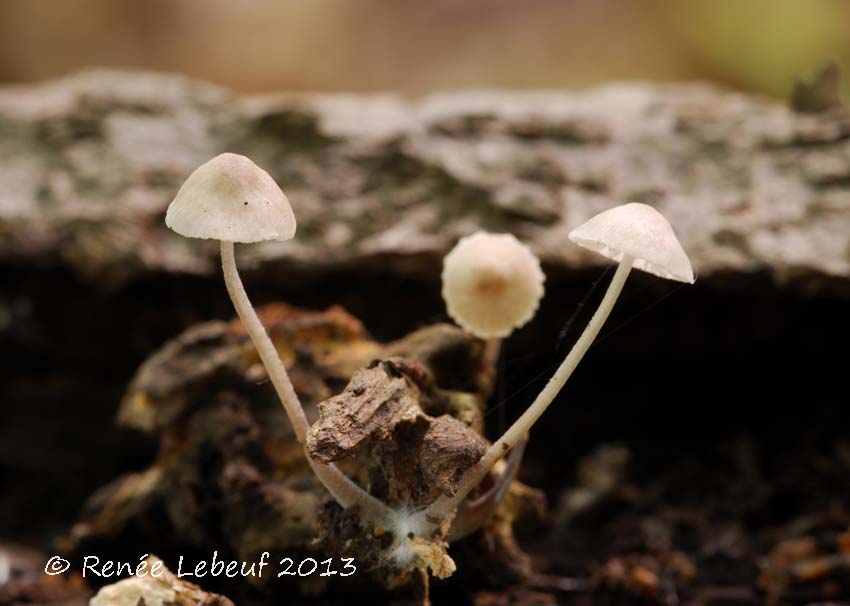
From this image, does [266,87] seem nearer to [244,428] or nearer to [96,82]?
[96,82]

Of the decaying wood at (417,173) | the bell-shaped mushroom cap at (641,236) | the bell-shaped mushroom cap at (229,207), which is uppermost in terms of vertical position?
the decaying wood at (417,173)

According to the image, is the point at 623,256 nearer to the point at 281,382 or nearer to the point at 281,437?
the point at 281,382

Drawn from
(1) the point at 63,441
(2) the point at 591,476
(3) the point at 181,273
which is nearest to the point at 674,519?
(2) the point at 591,476

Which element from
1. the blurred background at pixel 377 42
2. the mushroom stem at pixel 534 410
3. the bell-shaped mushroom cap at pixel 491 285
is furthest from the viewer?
the blurred background at pixel 377 42

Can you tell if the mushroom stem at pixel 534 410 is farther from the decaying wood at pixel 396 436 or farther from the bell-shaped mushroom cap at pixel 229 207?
the bell-shaped mushroom cap at pixel 229 207

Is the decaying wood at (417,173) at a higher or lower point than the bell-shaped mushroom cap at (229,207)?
higher

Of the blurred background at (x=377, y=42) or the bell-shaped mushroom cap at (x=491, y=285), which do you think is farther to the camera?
the blurred background at (x=377, y=42)

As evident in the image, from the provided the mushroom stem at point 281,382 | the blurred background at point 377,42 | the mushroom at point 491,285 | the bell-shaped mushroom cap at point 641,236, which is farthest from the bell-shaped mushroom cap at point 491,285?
the blurred background at point 377,42
